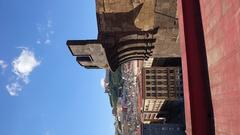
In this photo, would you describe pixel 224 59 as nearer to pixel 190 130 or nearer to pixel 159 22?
pixel 190 130

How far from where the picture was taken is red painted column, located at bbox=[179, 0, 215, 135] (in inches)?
493

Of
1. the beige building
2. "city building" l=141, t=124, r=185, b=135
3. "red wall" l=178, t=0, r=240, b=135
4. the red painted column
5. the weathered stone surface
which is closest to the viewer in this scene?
"red wall" l=178, t=0, r=240, b=135

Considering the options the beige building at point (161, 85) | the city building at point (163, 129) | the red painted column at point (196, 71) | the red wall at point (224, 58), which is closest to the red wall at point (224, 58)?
the red wall at point (224, 58)

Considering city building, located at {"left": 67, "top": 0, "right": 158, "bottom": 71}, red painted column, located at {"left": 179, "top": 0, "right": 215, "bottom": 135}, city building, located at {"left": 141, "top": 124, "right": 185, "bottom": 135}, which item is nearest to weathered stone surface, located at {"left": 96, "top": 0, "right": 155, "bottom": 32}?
city building, located at {"left": 67, "top": 0, "right": 158, "bottom": 71}

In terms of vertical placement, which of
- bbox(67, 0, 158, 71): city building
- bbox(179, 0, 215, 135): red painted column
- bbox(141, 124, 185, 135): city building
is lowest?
bbox(141, 124, 185, 135): city building

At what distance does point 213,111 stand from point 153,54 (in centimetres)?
893

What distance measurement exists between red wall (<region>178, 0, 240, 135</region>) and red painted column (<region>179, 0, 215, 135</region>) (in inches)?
25.2

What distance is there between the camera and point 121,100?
13888 centimetres

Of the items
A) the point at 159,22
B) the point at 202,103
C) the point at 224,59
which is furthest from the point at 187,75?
the point at 159,22

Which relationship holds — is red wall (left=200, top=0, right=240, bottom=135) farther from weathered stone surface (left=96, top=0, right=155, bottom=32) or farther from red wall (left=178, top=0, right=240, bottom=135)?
weathered stone surface (left=96, top=0, right=155, bottom=32)

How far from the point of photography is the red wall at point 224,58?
9.41 metres

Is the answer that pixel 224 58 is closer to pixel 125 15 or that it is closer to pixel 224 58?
pixel 224 58

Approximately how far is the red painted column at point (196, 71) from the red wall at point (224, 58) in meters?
0.64

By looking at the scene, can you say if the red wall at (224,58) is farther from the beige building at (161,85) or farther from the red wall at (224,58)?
the beige building at (161,85)
